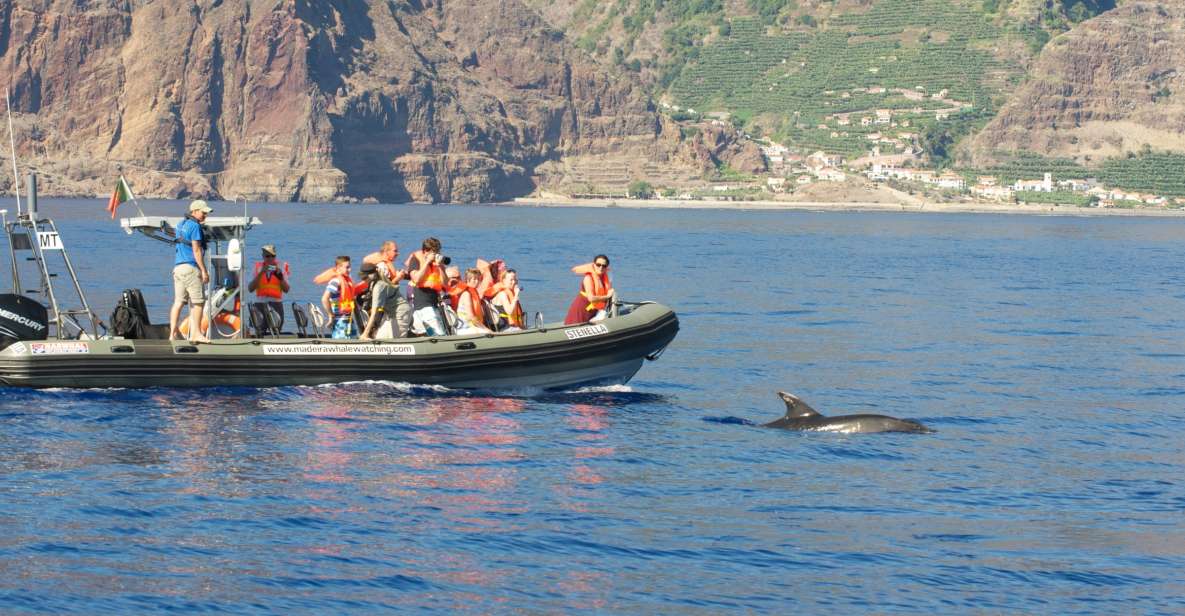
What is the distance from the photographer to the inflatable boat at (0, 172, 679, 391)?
18.8 meters

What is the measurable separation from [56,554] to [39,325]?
23.8ft

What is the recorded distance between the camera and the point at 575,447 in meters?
17.0

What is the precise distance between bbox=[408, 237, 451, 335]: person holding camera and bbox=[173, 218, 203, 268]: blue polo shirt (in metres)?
2.74

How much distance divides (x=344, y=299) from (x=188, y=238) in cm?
254

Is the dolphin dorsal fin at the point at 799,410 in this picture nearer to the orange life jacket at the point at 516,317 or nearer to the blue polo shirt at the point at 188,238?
the orange life jacket at the point at 516,317

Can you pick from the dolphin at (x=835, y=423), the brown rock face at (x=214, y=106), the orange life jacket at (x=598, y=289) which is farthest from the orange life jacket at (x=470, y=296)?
the brown rock face at (x=214, y=106)

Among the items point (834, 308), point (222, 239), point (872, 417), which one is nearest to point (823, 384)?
point (872, 417)

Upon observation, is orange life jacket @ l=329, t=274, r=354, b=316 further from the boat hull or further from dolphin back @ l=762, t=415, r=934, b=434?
dolphin back @ l=762, t=415, r=934, b=434

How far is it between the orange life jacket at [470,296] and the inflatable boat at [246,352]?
2.52 feet

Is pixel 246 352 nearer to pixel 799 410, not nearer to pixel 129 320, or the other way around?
pixel 129 320

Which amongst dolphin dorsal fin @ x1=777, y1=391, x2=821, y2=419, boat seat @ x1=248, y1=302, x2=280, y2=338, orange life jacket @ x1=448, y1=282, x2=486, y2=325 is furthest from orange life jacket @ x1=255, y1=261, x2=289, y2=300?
dolphin dorsal fin @ x1=777, y1=391, x2=821, y2=419

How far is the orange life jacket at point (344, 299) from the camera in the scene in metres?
20.0

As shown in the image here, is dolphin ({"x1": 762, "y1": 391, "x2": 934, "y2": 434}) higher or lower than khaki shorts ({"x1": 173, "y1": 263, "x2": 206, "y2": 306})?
lower

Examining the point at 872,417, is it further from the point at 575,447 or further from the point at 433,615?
the point at 433,615
